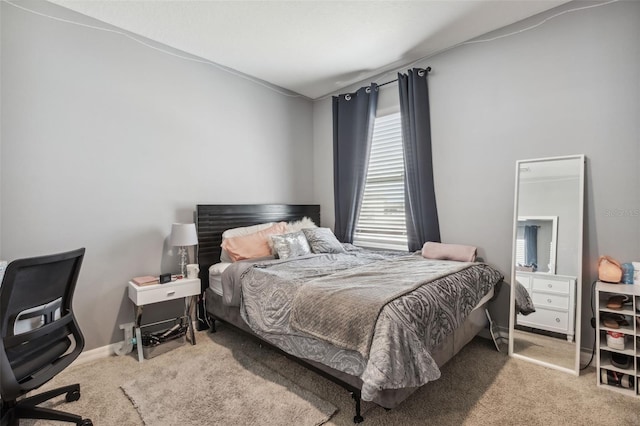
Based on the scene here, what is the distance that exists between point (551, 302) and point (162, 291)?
3260 millimetres

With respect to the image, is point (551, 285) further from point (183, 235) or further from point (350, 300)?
point (183, 235)

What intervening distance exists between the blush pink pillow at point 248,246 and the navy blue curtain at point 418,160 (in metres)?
1.58

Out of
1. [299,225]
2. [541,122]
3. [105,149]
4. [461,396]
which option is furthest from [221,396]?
[541,122]

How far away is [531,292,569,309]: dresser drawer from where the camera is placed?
2365mm

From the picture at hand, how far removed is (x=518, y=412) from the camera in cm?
174

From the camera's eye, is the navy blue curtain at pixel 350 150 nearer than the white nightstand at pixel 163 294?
No

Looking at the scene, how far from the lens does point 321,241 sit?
324 centimetres

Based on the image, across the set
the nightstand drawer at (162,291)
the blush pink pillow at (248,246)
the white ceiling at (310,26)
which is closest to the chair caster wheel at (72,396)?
the nightstand drawer at (162,291)

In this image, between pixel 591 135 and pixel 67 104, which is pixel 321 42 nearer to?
pixel 67 104

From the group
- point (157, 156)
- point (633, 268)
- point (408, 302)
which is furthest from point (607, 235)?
point (157, 156)

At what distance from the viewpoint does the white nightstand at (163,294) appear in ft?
7.98

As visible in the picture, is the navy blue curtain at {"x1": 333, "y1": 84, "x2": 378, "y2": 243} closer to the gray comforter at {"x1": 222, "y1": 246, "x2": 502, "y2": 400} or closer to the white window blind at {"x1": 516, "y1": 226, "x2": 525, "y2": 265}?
the gray comforter at {"x1": 222, "y1": 246, "x2": 502, "y2": 400}

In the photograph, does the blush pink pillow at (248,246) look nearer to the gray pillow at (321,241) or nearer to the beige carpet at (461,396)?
the gray pillow at (321,241)

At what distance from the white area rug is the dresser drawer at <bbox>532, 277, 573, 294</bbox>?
1.97 metres
